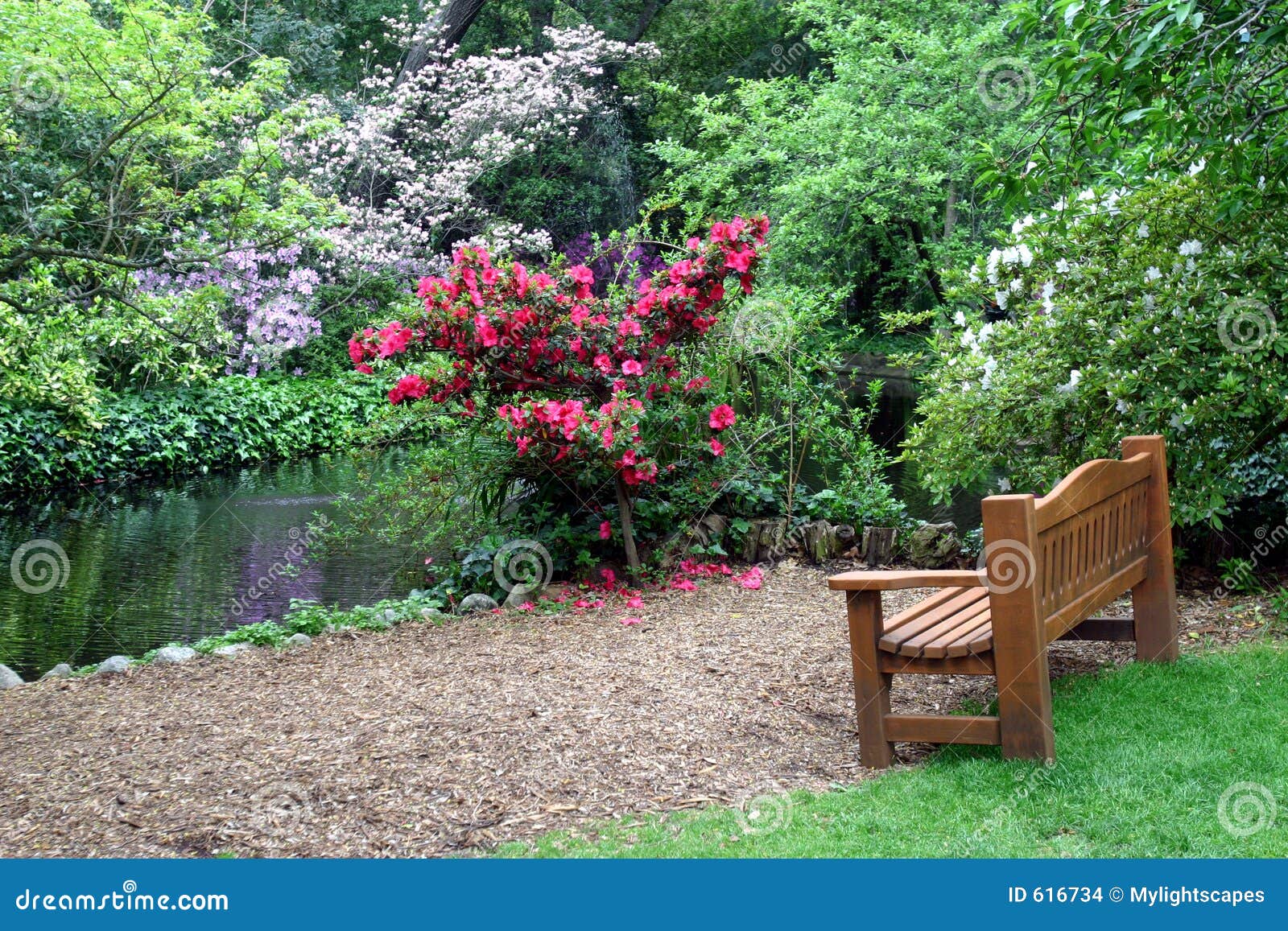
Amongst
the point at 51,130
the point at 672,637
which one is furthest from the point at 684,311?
the point at 51,130

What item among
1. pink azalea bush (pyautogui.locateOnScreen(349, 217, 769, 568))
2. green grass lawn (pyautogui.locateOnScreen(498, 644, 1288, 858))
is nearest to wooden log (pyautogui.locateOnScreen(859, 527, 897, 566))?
pink azalea bush (pyautogui.locateOnScreen(349, 217, 769, 568))

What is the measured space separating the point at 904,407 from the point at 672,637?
14.2m

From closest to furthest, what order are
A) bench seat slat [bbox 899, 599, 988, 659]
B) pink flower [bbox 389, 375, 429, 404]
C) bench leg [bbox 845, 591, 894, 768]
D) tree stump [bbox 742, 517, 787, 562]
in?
bench seat slat [bbox 899, 599, 988, 659], bench leg [bbox 845, 591, 894, 768], pink flower [bbox 389, 375, 429, 404], tree stump [bbox 742, 517, 787, 562]

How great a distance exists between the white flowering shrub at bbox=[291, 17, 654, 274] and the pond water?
266 inches

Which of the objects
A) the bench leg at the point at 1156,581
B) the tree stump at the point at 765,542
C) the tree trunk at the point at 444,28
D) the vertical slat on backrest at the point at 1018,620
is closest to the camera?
the vertical slat on backrest at the point at 1018,620

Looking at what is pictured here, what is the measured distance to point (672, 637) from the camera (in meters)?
5.90

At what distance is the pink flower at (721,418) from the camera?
24.6 feet

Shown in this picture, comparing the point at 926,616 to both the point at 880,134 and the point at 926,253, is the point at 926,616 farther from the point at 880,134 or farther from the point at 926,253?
the point at 926,253

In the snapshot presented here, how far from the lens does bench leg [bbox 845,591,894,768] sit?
12.6ft

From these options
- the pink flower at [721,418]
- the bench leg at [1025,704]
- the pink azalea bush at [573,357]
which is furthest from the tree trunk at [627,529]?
the bench leg at [1025,704]

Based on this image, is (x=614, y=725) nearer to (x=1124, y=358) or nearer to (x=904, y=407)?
(x=1124, y=358)

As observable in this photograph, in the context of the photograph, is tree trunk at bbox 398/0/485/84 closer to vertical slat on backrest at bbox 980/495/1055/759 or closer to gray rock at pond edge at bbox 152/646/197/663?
gray rock at pond edge at bbox 152/646/197/663

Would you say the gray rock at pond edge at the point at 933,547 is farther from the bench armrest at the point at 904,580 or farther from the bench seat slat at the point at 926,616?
the bench armrest at the point at 904,580

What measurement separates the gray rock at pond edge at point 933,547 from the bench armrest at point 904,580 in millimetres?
3726
